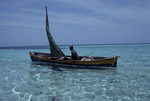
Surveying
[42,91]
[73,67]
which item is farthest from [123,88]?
[73,67]

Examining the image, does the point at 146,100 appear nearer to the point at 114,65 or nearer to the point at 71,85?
the point at 71,85

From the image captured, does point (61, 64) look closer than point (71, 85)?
No

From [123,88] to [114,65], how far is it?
7047 mm

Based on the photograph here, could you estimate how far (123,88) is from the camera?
9.70 m

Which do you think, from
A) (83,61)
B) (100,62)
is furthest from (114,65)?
(83,61)

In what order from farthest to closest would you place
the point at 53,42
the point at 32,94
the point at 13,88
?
the point at 53,42
the point at 13,88
the point at 32,94

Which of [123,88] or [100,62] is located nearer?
[123,88]

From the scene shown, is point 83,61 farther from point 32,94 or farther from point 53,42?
point 32,94

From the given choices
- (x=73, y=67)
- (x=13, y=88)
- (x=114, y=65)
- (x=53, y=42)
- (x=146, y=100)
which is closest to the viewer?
(x=146, y=100)

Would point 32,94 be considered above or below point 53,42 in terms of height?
below

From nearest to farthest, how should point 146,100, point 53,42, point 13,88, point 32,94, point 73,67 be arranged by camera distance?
point 146,100, point 32,94, point 13,88, point 73,67, point 53,42

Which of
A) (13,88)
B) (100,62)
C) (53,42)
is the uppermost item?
(53,42)

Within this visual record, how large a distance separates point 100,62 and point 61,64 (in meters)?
5.52

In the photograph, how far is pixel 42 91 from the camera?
9469 mm
